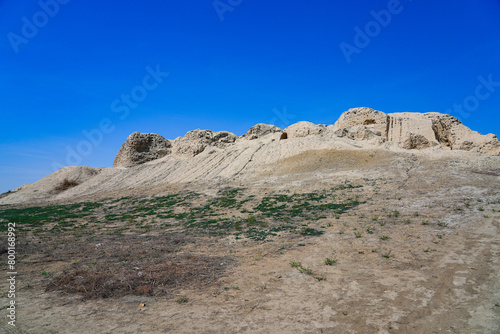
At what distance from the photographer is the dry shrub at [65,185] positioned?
33219 mm

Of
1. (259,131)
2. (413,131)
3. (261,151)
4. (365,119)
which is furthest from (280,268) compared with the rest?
(259,131)

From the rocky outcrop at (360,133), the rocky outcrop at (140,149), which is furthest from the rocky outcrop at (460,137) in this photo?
the rocky outcrop at (140,149)

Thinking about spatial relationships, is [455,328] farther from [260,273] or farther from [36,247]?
[36,247]

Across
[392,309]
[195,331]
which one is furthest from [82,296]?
[392,309]

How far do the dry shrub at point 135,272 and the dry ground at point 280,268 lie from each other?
0.03 m

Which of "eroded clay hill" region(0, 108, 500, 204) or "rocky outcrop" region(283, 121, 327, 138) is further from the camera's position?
"rocky outcrop" region(283, 121, 327, 138)

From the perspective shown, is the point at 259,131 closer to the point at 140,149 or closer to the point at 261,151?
the point at 261,151

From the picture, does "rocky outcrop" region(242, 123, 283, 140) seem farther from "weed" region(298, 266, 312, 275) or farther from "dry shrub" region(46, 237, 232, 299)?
"weed" region(298, 266, 312, 275)

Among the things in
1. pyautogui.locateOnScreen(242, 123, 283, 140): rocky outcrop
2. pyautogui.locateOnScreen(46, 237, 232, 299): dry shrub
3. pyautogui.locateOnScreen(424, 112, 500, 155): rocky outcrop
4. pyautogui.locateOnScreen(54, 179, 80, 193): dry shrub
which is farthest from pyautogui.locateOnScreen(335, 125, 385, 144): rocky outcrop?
pyautogui.locateOnScreen(54, 179, 80, 193): dry shrub

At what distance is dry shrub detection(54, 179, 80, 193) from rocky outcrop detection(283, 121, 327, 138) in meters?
26.4

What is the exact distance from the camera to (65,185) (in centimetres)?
3378

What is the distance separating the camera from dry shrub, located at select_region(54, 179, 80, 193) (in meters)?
33.2

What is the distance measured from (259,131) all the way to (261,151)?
6824 millimetres

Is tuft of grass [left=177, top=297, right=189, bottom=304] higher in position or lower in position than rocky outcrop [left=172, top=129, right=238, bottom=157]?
lower
